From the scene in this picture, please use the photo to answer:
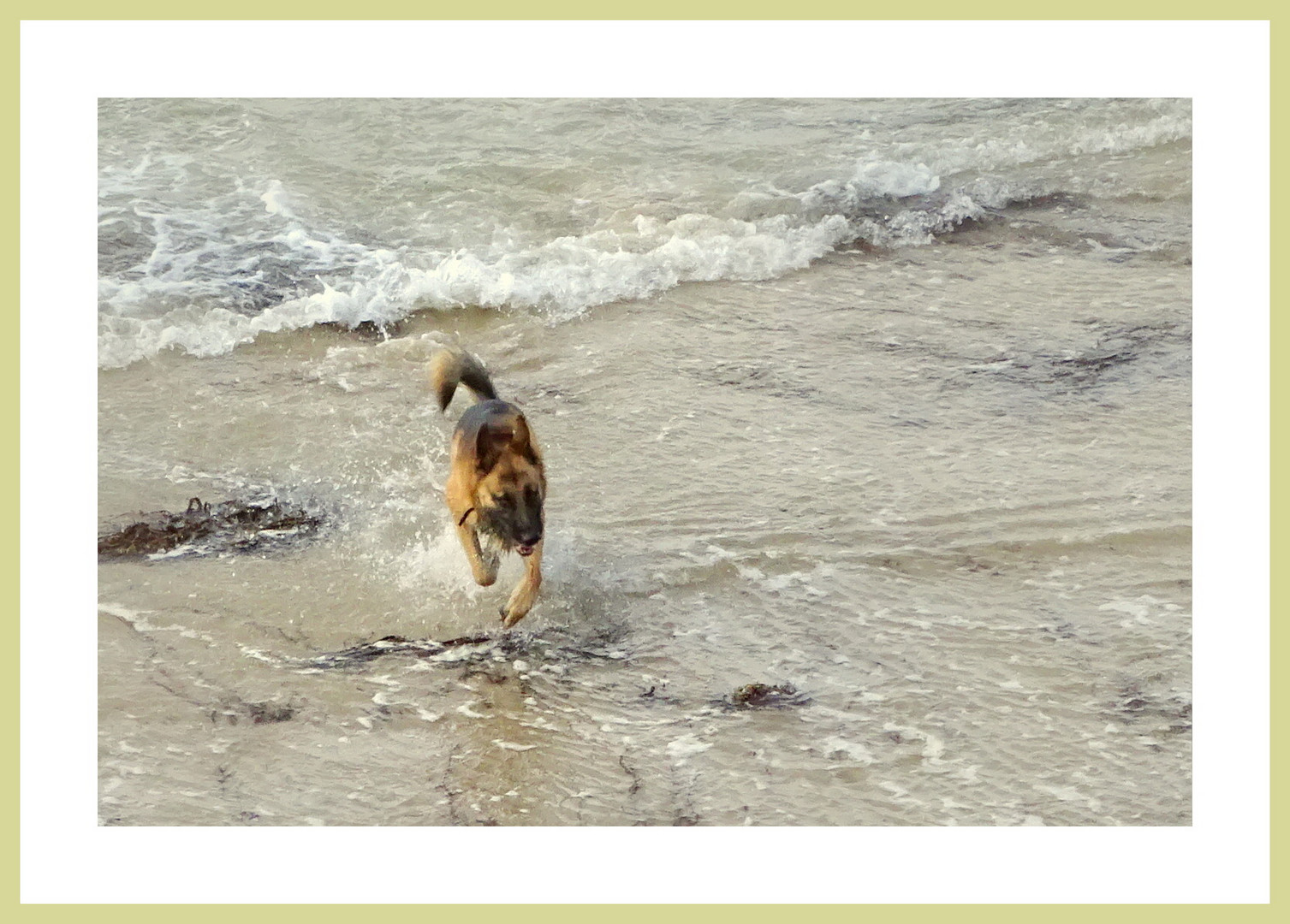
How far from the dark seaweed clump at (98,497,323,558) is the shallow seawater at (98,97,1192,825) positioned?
8 centimetres

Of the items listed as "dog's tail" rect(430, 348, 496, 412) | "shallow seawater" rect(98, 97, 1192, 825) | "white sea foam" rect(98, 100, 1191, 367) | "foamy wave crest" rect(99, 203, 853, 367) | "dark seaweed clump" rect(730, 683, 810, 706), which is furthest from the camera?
"white sea foam" rect(98, 100, 1191, 367)

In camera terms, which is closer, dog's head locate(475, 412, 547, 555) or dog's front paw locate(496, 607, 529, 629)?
dog's head locate(475, 412, 547, 555)

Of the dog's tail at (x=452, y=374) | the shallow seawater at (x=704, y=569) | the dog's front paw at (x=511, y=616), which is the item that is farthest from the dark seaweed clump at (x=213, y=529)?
the dog's front paw at (x=511, y=616)

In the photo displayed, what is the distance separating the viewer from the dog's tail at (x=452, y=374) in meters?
6.25

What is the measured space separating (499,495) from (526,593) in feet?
1.41

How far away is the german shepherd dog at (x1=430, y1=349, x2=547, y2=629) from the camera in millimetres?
5621

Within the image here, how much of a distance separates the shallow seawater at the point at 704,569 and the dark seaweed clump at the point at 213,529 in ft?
0.25

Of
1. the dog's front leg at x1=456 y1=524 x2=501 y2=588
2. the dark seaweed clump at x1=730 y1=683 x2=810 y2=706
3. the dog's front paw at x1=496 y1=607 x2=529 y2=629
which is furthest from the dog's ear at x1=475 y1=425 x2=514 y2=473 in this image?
the dark seaweed clump at x1=730 y1=683 x2=810 y2=706

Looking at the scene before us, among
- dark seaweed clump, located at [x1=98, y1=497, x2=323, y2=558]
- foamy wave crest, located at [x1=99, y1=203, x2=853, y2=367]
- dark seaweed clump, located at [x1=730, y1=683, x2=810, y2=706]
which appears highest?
foamy wave crest, located at [x1=99, y1=203, x2=853, y2=367]

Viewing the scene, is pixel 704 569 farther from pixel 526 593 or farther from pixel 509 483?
pixel 509 483

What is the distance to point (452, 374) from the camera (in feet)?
20.5

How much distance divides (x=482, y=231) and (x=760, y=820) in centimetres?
581

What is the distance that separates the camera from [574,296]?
30.0 ft

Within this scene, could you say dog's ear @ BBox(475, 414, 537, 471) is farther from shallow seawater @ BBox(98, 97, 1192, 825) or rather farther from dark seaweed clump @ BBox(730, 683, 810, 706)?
dark seaweed clump @ BBox(730, 683, 810, 706)
